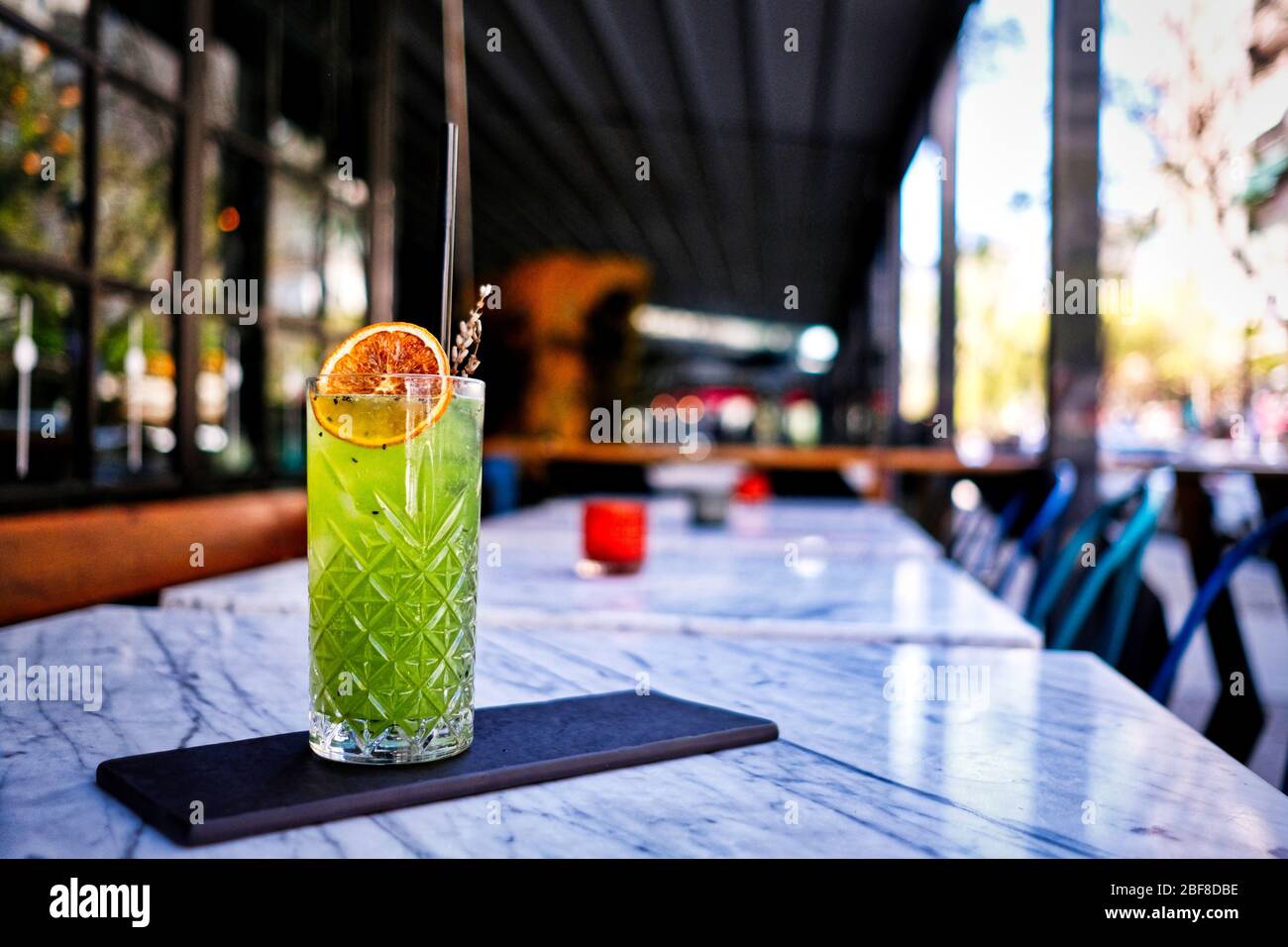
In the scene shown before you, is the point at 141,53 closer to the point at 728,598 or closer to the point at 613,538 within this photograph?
the point at 613,538

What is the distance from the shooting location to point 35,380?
8.16ft

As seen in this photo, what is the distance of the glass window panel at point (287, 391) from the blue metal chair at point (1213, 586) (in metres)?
2.97

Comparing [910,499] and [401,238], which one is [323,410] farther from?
[401,238]

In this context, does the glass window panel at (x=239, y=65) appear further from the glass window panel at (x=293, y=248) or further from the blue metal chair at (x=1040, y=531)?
the blue metal chair at (x=1040, y=531)

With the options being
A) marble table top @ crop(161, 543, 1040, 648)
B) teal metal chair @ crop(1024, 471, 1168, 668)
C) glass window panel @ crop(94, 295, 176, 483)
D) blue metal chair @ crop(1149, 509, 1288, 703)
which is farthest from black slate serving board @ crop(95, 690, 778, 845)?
glass window panel @ crop(94, 295, 176, 483)

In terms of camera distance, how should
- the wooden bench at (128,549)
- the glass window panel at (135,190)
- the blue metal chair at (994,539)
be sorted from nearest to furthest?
1. the wooden bench at (128,549)
2. the glass window panel at (135,190)
3. the blue metal chair at (994,539)

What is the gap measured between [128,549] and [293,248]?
219 cm

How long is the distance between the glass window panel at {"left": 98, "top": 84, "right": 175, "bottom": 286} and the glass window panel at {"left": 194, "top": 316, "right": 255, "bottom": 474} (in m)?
0.36

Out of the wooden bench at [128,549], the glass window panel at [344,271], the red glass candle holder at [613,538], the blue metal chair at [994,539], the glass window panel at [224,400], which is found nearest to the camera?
the wooden bench at [128,549]

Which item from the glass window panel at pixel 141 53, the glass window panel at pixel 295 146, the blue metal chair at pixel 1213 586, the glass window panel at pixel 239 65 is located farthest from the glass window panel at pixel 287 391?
the blue metal chair at pixel 1213 586

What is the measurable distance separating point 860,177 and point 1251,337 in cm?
722

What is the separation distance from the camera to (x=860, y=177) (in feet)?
32.6

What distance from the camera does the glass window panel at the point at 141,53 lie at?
2.56 metres

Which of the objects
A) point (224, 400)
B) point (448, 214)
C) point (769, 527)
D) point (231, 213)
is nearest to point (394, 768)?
point (448, 214)
